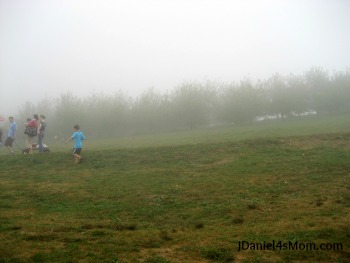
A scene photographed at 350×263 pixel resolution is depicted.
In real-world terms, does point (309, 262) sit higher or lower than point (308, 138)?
lower

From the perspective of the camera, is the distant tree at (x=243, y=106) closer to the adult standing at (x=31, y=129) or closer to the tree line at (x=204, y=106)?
the tree line at (x=204, y=106)

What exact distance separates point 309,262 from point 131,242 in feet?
13.8

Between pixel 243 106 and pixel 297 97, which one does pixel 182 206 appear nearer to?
pixel 243 106

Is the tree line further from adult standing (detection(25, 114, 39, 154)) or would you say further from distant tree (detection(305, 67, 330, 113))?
adult standing (detection(25, 114, 39, 154))

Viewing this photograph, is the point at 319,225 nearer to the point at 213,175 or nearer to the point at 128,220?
the point at 128,220

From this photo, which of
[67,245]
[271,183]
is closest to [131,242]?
[67,245]

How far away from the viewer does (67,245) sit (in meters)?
7.87

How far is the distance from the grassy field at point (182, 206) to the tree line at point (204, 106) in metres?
45.2

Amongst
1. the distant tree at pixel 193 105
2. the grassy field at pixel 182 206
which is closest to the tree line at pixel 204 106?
the distant tree at pixel 193 105

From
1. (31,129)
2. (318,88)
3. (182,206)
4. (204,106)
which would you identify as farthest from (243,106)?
(182,206)

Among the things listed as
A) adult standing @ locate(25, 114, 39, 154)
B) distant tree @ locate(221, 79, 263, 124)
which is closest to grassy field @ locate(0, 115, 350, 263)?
adult standing @ locate(25, 114, 39, 154)

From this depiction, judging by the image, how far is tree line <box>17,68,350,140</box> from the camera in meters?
64.5

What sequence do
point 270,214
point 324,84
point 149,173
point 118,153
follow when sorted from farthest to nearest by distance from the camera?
point 324,84
point 118,153
point 149,173
point 270,214

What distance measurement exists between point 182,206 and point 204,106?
2244 inches
